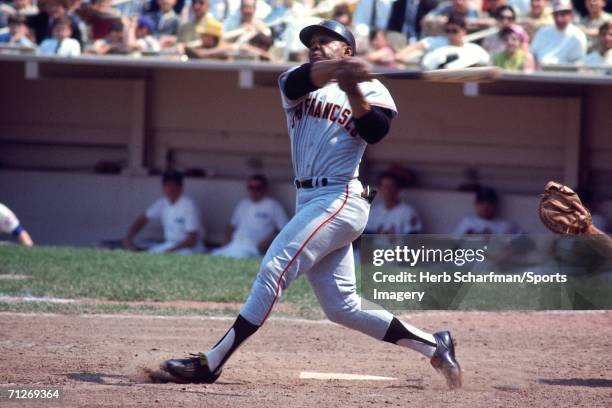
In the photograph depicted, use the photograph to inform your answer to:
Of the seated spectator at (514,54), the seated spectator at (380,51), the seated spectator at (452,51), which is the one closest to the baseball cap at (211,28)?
the seated spectator at (380,51)

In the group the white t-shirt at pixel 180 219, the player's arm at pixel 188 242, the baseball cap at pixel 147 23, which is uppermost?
the baseball cap at pixel 147 23

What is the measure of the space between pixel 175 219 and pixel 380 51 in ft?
10.1

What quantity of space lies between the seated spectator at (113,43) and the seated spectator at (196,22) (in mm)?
685

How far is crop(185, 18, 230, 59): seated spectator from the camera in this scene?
11117 mm

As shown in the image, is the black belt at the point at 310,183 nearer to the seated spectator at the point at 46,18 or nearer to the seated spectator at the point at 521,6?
the seated spectator at the point at 521,6

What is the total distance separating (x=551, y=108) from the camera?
1124 centimetres

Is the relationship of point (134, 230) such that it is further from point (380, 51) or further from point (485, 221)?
point (485, 221)

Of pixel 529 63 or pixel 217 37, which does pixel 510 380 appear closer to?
pixel 529 63

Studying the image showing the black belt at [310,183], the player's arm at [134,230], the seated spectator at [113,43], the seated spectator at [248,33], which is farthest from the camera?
the player's arm at [134,230]

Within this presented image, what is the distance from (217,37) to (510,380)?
281 inches

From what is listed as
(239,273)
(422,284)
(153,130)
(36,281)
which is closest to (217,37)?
(153,130)

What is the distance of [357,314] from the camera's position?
467 centimetres

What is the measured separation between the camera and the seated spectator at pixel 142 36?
454 inches

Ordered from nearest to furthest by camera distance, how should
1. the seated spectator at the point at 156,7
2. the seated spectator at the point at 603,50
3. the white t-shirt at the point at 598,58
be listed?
the seated spectator at the point at 603,50
the white t-shirt at the point at 598,58
the seated spectator at the point at 156,7
